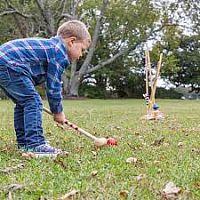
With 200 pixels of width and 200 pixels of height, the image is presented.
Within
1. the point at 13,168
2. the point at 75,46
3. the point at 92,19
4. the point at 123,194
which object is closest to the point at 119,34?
the point at 92,19

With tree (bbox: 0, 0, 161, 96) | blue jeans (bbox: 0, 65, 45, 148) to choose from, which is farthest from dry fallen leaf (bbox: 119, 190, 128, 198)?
tree (bbox: 0, 0, 161, 96)

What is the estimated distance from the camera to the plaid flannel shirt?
15.3 ft

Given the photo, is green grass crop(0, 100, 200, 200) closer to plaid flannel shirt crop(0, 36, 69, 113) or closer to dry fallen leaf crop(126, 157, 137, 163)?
dry fallen leaf crop(126, 157, 137, 163)

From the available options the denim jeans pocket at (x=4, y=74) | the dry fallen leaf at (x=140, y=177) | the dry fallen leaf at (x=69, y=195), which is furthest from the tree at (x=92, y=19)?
the dry fallen leaf at (x=69, y=195)

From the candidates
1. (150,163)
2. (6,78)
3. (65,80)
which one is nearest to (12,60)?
(6,78)

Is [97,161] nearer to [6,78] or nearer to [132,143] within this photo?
[6,78]

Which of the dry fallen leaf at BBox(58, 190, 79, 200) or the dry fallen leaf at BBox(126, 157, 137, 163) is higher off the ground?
the dry fallen leaf at BBox(126, 157, 137, 163)

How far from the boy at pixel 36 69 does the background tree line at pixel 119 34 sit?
26.3 metres

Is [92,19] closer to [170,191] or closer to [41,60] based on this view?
[41,60]

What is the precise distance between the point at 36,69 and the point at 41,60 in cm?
11

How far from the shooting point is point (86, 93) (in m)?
38.8

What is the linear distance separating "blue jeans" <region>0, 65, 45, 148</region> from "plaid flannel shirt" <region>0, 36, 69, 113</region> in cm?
7

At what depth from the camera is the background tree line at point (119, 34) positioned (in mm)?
33938

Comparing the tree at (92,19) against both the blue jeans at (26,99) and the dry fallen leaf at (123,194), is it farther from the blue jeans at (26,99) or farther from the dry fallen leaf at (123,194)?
the dry fallen leaf at (123,194)
